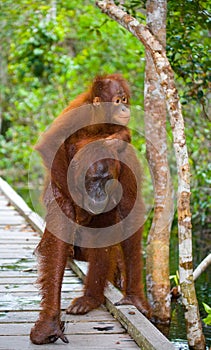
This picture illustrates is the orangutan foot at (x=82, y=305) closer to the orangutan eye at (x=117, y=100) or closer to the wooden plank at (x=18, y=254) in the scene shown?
the orangutan eye at (x=117, y=100)

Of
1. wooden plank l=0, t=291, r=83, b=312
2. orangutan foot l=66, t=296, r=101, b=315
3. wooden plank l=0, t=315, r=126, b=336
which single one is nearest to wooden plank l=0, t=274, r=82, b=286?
wooden plank l=0, t=291, r=83, b=312

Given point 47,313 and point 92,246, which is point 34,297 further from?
point 47,313

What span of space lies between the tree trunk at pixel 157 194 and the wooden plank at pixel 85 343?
1.02 m

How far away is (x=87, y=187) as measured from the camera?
2.66m

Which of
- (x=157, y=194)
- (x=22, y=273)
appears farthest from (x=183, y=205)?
(x=22, y=273)

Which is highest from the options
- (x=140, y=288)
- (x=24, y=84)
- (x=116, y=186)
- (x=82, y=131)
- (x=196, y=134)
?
(x=82, y=131)

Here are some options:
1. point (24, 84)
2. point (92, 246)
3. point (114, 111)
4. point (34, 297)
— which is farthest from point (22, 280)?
point (24, 84)

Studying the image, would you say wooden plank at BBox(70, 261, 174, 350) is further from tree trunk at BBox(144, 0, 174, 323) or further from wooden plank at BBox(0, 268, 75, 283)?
wooden plank at BBox(0, 268, 75, 283)

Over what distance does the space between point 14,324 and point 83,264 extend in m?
1.09

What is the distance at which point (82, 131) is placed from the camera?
8.98 ft

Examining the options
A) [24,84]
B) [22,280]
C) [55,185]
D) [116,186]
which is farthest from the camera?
[24,84]

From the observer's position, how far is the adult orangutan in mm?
2588

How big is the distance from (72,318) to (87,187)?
2.17 feet

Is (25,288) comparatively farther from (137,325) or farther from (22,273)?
(137,325)
